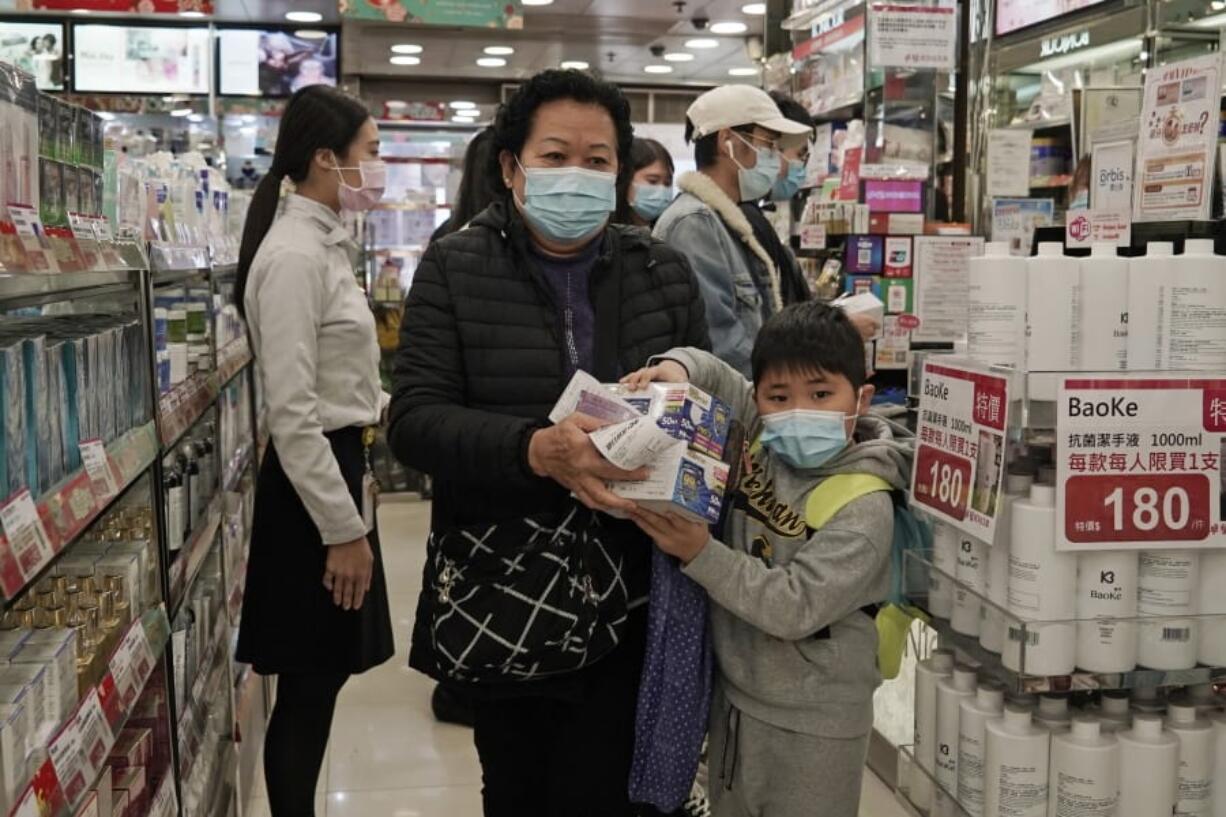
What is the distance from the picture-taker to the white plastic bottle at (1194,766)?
1976mm

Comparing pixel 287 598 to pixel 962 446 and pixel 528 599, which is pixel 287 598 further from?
pixel 962 446

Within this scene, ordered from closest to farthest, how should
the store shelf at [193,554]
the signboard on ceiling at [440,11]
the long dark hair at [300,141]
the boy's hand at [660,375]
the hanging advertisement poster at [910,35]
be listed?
the boy's hand at [660,375] < the store shelf at [193,554] < the long dark hair at [300,141] < the hanging advertisement poster at [910,35] < the signboard on ceiling at [440,11]

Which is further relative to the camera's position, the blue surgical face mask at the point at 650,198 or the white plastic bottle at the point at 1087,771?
the blue surgical face mask at the point at 650,198

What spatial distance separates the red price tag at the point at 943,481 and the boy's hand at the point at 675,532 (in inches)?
16.7

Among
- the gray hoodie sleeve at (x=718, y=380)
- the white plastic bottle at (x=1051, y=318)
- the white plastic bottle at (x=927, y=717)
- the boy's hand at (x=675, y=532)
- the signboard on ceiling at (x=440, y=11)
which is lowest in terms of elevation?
the white plastic bottle at (x=927, y=717)

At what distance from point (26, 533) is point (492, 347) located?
74cm

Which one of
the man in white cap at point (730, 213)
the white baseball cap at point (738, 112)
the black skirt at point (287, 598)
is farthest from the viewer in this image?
the white baseball cap at point (738, 112)

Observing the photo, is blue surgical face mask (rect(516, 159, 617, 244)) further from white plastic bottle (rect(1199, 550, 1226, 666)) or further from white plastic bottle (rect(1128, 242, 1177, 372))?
white plastic bottle (rect(1199, 550, 1226, 666))

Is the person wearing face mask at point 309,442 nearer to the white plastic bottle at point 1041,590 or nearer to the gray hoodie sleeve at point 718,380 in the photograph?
the gray hoodie sleeve at point 718,380

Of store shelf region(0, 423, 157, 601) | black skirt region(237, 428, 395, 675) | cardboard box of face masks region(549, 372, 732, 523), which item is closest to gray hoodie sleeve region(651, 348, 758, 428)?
cardboard box of face masks region(549, 372, 732, 523)

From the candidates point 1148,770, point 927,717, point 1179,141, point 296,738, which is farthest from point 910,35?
point 1148,770

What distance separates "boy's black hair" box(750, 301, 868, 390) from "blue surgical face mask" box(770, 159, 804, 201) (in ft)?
6.02

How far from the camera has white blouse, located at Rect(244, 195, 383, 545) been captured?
8.79 ft

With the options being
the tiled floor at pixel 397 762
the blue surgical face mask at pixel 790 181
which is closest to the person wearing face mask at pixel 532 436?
the tiled floor at pixel 397 762
